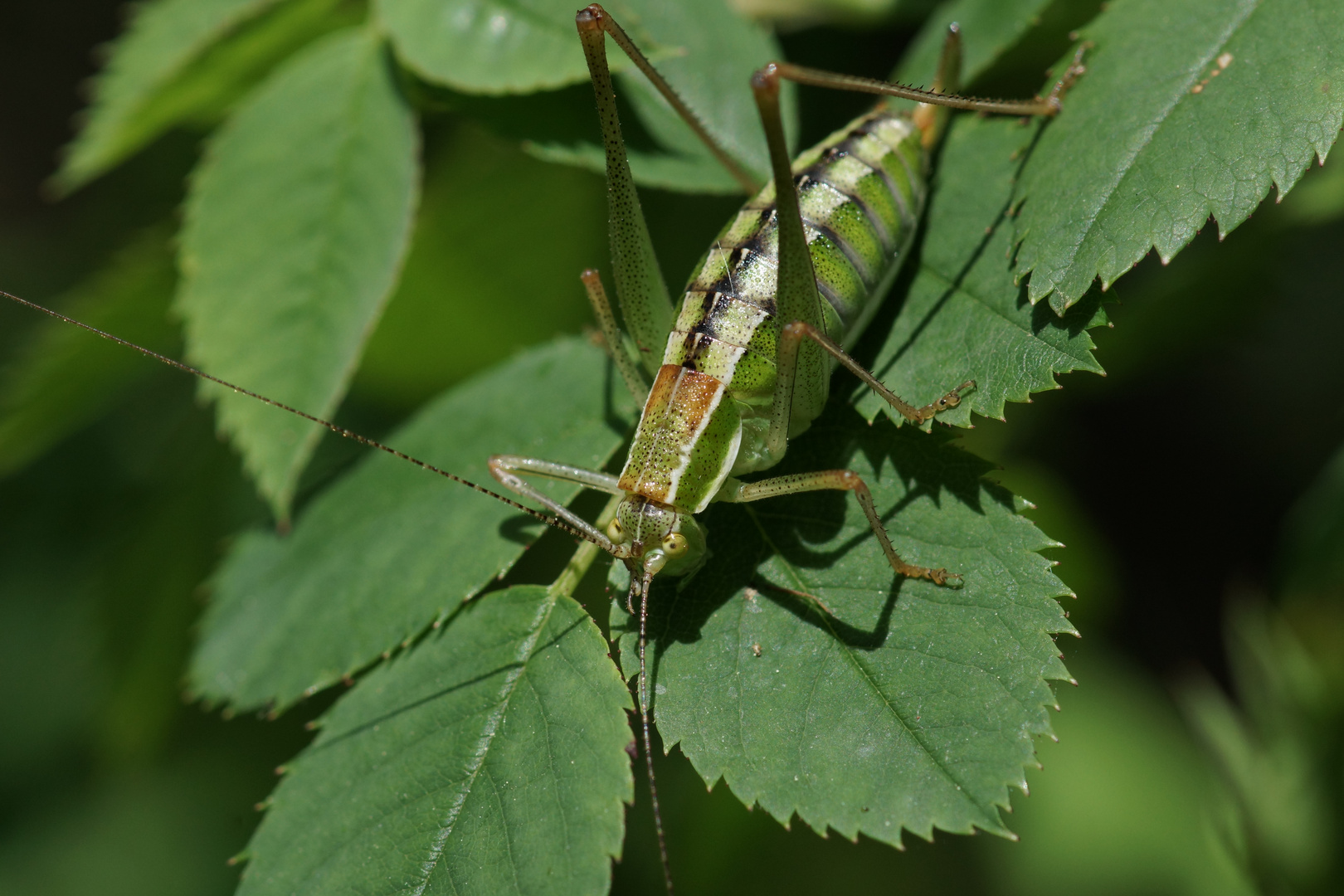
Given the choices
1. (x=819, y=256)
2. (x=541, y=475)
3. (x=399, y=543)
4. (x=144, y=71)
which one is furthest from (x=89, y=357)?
(x=819, y=256)

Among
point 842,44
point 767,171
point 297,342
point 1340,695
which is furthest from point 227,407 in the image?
point 1340,695

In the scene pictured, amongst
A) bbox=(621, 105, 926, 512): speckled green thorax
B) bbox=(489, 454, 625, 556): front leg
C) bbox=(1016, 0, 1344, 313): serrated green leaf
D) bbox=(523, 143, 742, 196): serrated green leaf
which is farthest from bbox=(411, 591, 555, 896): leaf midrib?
bbox=(1016, 0, 1344, 313): serrated green leaf

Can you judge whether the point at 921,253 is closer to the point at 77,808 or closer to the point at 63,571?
the point at 63,571

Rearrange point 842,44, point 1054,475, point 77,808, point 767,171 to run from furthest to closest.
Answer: point 77,808 < point 1054,475 < point 842,44 < point 767,171

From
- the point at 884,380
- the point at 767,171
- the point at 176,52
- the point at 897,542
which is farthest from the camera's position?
the point at 176,52

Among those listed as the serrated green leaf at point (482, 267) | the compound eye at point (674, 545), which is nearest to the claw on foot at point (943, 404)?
the compound eye at point (674, 545)

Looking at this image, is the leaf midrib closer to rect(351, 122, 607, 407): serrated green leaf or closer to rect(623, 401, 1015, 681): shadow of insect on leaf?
rect(623, 401, 1015, 681): shadow of insect on leaf
